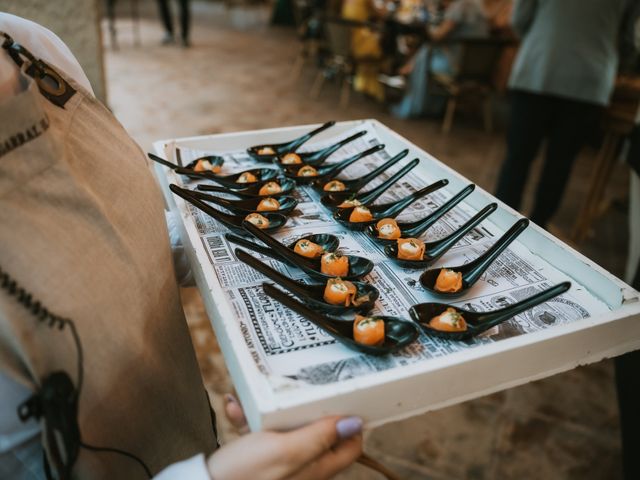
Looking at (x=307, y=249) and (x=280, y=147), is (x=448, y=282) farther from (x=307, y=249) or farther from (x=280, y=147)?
(x=280, y=147)

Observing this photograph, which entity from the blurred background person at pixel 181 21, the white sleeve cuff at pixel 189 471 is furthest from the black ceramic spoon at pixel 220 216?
the blurred background person at pixel 181 21

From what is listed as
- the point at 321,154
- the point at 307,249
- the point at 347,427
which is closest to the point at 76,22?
the point at 321,154

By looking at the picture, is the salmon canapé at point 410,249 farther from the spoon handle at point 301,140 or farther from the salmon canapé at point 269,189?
the spoon handle at point 301,140

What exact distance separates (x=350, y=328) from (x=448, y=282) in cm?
19

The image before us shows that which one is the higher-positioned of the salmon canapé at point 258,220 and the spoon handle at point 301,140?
the spoon handle at point 301,140

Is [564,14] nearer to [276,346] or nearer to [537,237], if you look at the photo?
[537,237]

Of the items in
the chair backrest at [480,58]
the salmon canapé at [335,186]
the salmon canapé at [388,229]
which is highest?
the salmon canapé at [388,229]

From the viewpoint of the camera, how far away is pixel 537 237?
892 millimetres

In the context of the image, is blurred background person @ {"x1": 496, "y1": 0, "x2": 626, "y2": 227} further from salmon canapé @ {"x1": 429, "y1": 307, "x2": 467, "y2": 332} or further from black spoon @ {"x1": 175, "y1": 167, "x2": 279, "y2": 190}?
salmon canapé @ {"x1": 429, "y1": 307, "x2": 467, "y2": 332}

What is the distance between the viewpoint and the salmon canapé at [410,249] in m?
0.85

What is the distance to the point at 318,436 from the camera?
0.53 meters

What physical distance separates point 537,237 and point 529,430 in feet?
3.24

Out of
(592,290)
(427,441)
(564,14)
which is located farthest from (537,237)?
(564,14)

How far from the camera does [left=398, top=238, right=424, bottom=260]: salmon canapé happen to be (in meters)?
0.85
